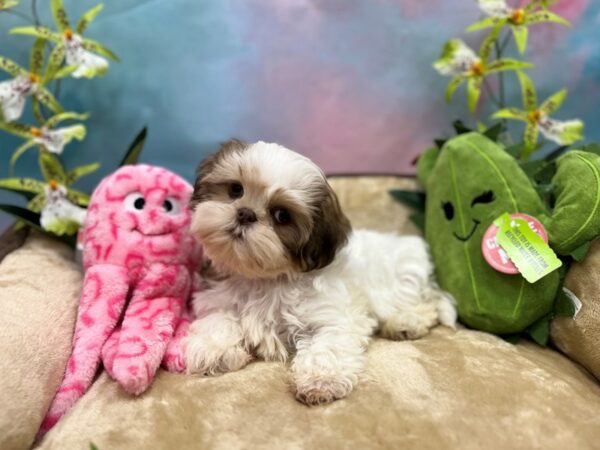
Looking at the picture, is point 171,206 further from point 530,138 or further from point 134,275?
point 530,138

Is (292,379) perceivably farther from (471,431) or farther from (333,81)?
(333,81)

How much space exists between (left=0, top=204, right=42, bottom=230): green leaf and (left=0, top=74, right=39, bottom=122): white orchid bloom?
0.40 metres

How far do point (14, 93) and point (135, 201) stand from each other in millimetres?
771

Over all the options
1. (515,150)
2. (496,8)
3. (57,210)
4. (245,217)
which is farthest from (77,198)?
(496,8)

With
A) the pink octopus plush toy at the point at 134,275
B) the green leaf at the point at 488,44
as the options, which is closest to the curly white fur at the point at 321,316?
the pink octopus plush toy at the point at 134,275

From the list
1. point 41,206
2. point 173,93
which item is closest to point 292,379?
point 41,206

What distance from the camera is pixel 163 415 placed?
5.83 ft

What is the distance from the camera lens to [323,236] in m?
2.06

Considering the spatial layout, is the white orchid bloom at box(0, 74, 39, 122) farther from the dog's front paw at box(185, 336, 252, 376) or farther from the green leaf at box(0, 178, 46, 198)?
the dog's front paw at box(185, 336, 252, 376)

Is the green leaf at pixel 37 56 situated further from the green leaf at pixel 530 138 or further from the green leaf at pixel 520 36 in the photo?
the green leaf at pixel 530 138

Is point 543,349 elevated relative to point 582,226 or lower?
lower

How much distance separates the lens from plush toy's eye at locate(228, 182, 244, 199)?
2057mm

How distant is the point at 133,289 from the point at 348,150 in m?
1.53

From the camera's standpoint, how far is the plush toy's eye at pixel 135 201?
231cm
